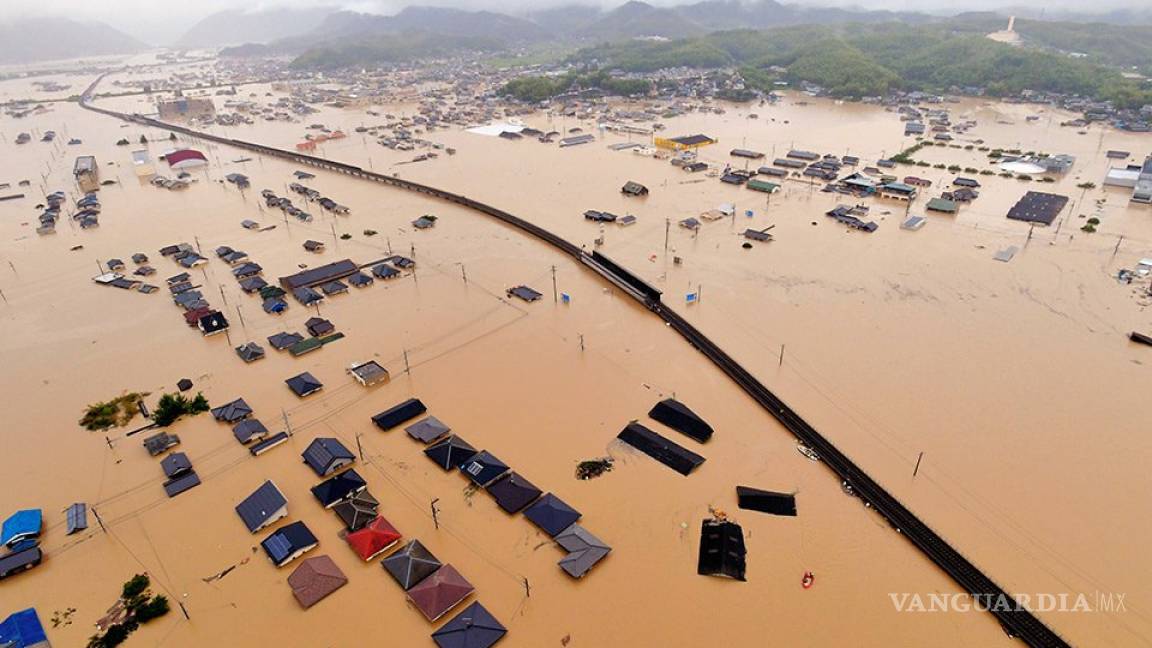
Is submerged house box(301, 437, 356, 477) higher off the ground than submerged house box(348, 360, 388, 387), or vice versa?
submerged house box(348, 360, 388, 387)

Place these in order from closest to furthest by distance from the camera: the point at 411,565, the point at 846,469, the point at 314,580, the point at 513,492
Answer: the point at 314,580 → the point at 411,565 → the point at 513,492 → the point at 846,469

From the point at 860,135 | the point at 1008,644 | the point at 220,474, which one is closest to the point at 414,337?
the point at 220,474

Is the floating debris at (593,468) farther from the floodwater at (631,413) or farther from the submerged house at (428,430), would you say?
the submerged house at (428,430)

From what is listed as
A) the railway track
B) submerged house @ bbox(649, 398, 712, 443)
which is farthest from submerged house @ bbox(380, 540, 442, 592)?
the railway track

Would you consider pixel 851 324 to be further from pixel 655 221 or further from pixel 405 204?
pixel 405 204

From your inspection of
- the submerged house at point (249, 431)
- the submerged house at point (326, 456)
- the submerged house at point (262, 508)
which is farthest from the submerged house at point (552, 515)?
the submerged house at point (249, 431)

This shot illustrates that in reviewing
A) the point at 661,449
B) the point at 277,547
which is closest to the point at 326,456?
the point at 277,547

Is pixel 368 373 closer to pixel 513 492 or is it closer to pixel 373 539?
pixel 373 539

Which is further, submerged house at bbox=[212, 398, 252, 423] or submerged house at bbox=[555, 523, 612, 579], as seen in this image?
submerged house at bbox=[212, 398, 252, 423]

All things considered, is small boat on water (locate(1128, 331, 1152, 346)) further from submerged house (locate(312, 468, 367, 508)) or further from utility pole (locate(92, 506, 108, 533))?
utility pole (locate(92, 506, 108, 533))

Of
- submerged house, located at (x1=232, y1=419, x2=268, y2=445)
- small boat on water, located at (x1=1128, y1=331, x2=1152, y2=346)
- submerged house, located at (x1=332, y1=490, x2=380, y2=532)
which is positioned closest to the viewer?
submerged house, located at (x1=332, y1=490, x2=380, y2=532)
